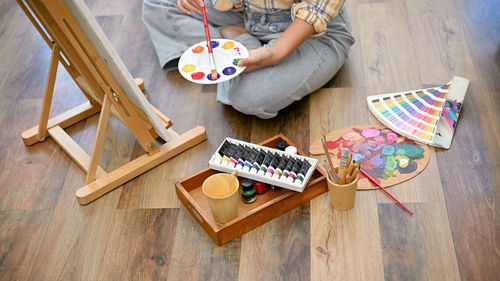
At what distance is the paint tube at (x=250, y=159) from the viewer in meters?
1.51

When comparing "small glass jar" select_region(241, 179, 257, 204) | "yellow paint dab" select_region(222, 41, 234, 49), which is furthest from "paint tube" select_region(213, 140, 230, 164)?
"yellow paint dab" select_region(222, 41, 234, 49)

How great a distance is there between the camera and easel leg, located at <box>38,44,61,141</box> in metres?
1.66

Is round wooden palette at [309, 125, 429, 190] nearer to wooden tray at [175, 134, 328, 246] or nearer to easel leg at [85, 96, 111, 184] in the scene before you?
wooden tray at [175, 134, 328, 246]

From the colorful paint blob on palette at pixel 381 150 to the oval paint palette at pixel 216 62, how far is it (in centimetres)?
39

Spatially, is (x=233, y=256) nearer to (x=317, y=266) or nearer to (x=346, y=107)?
(x=317, y=266)

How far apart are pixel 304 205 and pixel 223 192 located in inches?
10.3

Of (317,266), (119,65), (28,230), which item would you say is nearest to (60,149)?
(28,230)

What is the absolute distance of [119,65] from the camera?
1.38 meters

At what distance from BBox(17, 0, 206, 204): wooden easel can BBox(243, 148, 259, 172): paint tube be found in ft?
0.84

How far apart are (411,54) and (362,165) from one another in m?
0.63

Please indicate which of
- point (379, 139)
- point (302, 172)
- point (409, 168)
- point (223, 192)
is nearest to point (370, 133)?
point (379, 139)

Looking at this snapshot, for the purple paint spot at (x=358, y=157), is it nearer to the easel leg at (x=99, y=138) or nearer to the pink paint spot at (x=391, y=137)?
the pink paint spot at (x=391, y=137)

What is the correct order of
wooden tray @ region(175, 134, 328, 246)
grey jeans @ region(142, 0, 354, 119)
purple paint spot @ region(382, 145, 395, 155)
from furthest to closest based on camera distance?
1. grey jeans @ region(142, 0, 354, 119)
2. purple paint spot @ region(382, 145, 395, 155)
3. wooden tray @ region(175, 134, 328, 246)

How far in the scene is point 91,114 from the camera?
1919mm
